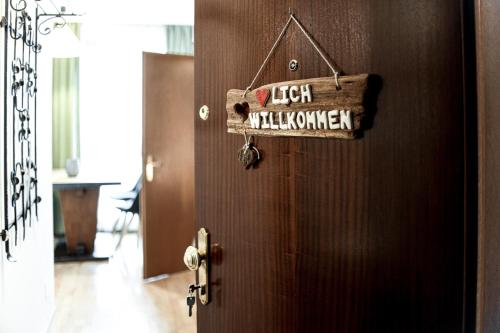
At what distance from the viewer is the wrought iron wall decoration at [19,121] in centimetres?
189

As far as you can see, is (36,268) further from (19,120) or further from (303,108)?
(303,108)

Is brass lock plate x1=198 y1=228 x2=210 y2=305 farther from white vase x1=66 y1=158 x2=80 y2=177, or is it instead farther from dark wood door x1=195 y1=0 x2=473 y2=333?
white vase x1=66 y1=158 x2=80 y2=177

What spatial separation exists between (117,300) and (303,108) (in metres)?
3.05

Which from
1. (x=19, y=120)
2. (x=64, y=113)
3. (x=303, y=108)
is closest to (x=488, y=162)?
(x=303, y=108)

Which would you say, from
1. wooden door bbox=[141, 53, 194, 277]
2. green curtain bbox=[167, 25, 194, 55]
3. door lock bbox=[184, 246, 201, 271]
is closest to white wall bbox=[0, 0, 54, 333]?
wooden door bbox=[141, 53, 194, 277]

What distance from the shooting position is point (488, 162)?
1.84 feet

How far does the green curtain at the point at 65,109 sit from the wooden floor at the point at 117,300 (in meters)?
1.64

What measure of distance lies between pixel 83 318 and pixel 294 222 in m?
2.71

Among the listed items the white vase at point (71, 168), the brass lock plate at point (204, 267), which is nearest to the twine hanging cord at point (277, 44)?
the brass lock plate at point (204, 267)

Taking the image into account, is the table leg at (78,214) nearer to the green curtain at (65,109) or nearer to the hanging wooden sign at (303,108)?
the green curtain at (65,109)

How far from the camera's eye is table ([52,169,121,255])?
448 centimetres

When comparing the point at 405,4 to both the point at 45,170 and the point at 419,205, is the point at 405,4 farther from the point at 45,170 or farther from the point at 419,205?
the point at 45,170

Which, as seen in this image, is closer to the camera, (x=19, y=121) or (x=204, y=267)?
(x=204, y=267)

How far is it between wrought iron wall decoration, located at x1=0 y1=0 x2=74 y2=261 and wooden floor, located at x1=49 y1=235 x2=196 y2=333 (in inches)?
34.8
